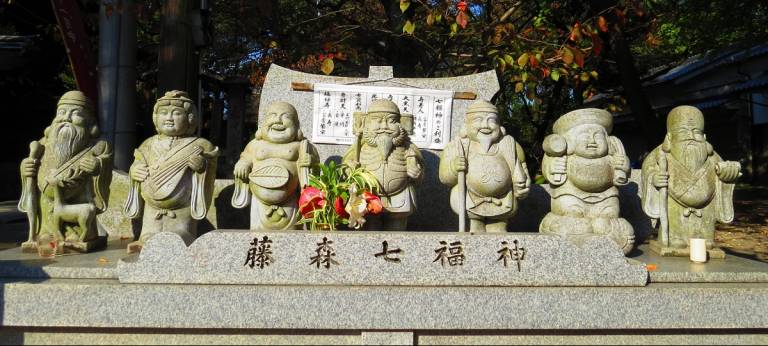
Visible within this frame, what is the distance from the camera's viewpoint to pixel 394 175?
164 inches

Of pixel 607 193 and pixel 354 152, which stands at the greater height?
pixel 354 152

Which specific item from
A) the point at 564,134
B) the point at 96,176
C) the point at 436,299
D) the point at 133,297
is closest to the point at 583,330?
the point at 436,299

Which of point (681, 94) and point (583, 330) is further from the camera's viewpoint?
point (681, 94)

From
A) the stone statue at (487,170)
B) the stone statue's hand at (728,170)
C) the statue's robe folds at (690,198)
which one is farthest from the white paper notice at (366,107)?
the stone statue's hand at (728,170)

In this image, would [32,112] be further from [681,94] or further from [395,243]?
[681,94]

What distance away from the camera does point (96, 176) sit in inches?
163

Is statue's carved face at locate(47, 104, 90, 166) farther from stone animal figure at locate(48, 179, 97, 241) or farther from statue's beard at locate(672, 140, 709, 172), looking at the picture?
statue's beard at locate(672, 140, 709, 172)

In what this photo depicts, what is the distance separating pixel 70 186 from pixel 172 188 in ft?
2.38

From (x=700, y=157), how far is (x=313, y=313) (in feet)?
10.1

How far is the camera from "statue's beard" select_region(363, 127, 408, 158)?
4188mm

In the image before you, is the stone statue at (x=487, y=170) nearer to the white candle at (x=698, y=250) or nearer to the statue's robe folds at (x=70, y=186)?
the white candle at (x=698, y=250)

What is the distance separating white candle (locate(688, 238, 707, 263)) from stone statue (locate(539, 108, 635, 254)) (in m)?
0.44

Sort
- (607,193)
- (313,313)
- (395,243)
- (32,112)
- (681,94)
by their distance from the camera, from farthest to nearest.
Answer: (681,94) < (32,112) < (607,193) < (395,243) < (313,313)

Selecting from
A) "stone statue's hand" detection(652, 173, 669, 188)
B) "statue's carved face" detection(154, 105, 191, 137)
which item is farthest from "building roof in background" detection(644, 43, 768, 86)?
"statue's carved face" detection(154, 105, 191, 137)
